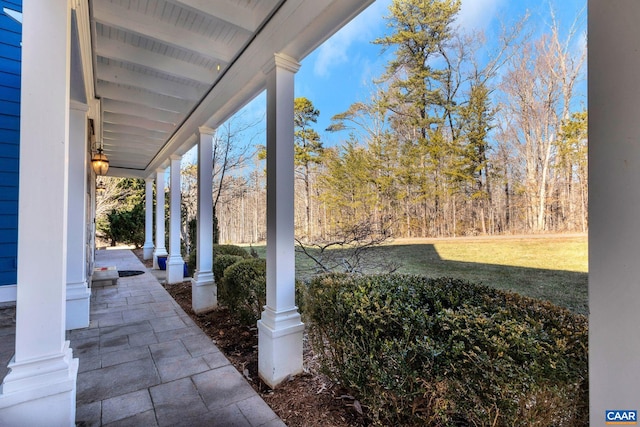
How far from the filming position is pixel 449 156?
7938mm

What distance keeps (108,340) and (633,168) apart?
453 centimetres

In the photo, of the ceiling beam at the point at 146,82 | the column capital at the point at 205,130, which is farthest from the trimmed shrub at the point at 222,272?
the ceiling beam at the point at 146,82

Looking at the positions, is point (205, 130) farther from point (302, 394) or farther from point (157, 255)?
point (157, 255)

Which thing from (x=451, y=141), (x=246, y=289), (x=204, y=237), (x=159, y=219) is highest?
(x=451, y=141)

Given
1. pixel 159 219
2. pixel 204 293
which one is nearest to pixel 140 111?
pixel 204 293

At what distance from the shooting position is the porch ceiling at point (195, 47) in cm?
224

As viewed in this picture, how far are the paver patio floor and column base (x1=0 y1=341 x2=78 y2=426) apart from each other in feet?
1.85

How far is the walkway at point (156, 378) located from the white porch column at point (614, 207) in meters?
1.85

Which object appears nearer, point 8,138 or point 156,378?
point 156,378

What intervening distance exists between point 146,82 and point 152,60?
0.62 meters

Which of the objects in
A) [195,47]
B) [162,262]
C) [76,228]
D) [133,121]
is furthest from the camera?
[162,262]

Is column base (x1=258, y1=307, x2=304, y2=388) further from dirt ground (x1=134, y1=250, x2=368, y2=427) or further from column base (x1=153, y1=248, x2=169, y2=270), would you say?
column base (x1=153, y1=248, x2=169, y2=270)

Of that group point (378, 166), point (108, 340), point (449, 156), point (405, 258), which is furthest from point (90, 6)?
point (449, 156)

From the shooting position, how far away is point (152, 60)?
129 inches
